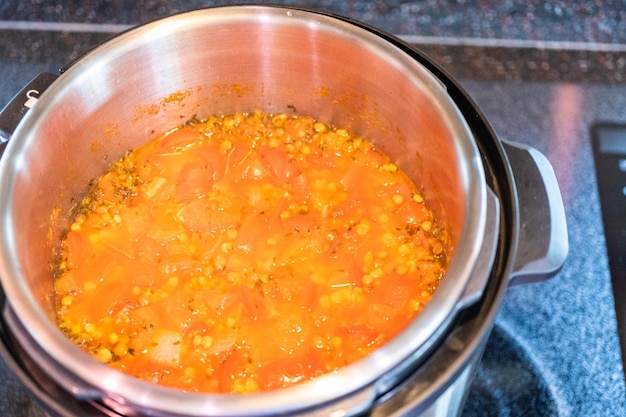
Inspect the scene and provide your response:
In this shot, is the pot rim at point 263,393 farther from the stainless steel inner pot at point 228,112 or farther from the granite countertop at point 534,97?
the granite countertop at point 534,97

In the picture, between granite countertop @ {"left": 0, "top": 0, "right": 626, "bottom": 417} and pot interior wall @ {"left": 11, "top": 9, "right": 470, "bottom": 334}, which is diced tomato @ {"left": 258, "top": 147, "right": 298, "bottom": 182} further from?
granite countertop @ {"left": 0, "top": 0, "right": 626, "bottom": 417}

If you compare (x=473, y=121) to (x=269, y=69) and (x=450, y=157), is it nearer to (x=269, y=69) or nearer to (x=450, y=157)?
(x=450, y=157)

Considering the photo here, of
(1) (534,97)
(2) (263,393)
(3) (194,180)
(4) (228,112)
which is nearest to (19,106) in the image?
(3) (194,180)

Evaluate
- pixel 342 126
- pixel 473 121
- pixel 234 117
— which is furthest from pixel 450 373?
pixel 234 117

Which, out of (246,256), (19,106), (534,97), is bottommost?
(534,97)

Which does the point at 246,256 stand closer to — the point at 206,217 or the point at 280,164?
the point at 206,217
